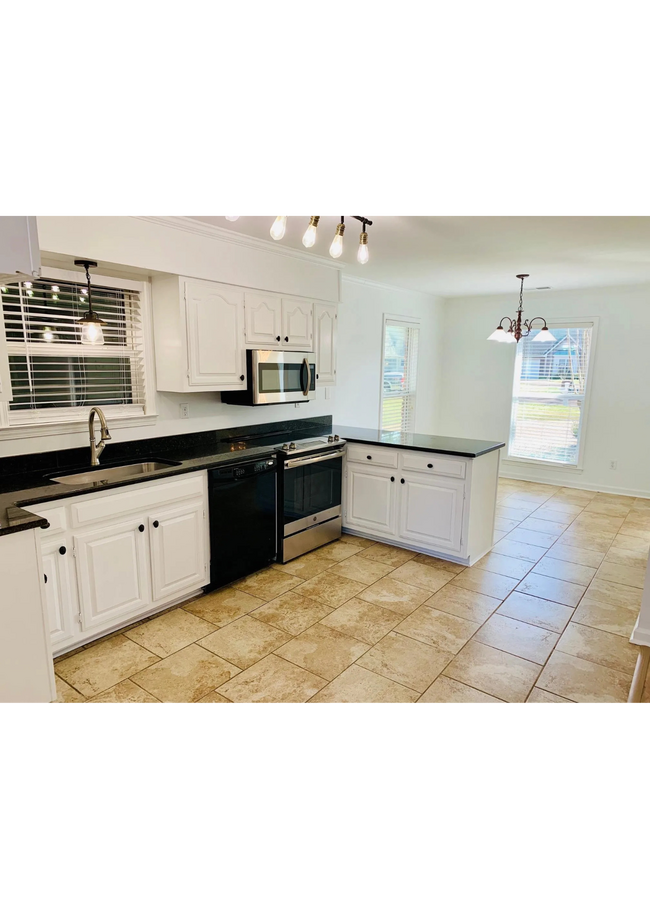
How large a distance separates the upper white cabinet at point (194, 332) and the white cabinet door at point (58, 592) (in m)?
1.27

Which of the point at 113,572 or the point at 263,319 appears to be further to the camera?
the point at 263,319

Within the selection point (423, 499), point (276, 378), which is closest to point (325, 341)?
point (276, 378)

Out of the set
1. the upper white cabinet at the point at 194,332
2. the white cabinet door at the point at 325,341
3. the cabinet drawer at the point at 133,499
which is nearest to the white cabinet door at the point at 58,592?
the cabinet drawer at the point at 133,499

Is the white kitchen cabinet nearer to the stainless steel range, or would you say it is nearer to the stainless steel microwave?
the stainless steel range

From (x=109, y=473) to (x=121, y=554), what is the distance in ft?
1.95

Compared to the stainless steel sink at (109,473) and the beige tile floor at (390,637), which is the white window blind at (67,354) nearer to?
the stainless steel sink at (109,473)

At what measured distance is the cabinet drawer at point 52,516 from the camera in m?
2.33

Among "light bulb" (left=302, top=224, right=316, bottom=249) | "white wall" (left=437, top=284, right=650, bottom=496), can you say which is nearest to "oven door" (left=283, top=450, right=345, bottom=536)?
"light bulb" (left=302, top=224, right=316, bottom=249)

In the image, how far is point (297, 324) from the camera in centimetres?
399

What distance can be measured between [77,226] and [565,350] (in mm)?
5483

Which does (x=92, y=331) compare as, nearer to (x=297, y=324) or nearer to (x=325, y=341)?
(x=297, y=324)

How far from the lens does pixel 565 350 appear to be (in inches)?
243
